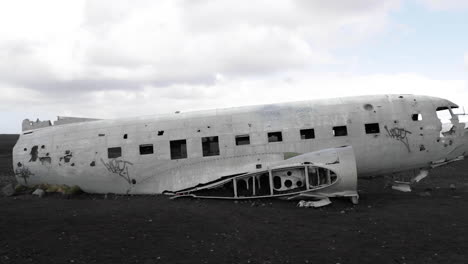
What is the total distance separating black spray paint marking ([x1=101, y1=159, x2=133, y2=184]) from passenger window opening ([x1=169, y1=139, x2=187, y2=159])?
2056 millimetres

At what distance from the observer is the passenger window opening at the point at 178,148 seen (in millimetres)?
15500

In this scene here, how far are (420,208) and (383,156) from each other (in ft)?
9.30

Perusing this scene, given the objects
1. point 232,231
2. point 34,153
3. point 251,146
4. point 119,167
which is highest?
point 34,153

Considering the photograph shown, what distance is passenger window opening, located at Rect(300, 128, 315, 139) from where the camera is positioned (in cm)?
1502

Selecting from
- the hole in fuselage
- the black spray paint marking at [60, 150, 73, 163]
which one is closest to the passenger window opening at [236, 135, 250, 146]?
the hole in fuselage

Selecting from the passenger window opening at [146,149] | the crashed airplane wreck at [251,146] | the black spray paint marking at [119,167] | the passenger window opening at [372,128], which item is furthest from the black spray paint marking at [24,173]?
the passenger window opening at [372,128]

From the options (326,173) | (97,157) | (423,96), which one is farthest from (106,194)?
(423,96)

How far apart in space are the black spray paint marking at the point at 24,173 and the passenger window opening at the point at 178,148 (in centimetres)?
723

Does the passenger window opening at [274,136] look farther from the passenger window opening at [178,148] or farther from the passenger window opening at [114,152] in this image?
the passenger window opening at [114,152]

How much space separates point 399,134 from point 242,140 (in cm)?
685

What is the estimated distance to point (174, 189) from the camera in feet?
49.6

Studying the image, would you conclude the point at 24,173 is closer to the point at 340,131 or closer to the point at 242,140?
the point at 242,140

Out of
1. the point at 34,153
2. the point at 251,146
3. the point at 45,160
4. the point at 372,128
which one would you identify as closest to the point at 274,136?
the point at 251,146

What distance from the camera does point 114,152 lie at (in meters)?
15.9
